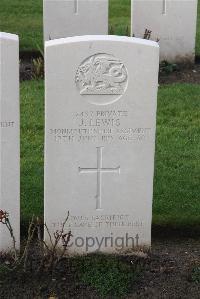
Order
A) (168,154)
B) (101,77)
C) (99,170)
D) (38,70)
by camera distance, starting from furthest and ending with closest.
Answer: (38,70)
(168,154)
(99,170)
(101,77)

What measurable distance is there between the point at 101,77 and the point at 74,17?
565 cm

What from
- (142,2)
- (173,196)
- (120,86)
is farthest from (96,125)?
(142,2)

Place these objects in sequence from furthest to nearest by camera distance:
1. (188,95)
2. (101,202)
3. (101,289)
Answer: (188,95)
(101,202)
(101,289)

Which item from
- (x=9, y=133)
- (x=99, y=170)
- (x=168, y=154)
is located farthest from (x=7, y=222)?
(x=168, y=154)

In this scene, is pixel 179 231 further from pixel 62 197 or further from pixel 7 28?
pixel 7 28

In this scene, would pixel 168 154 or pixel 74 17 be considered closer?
pixel 168 154

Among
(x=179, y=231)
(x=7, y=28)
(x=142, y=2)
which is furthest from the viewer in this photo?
(x=7, y=28)

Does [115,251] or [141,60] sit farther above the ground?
[141,60]

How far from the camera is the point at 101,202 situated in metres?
5.23

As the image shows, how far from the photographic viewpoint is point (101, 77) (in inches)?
195

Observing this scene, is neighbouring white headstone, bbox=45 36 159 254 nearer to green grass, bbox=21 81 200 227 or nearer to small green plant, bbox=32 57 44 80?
green grass, bbox=21 81 200 227

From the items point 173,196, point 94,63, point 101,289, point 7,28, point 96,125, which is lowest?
point 101,289

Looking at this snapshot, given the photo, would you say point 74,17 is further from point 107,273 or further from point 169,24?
point 107,273

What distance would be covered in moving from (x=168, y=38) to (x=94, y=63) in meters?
A: 5.77
